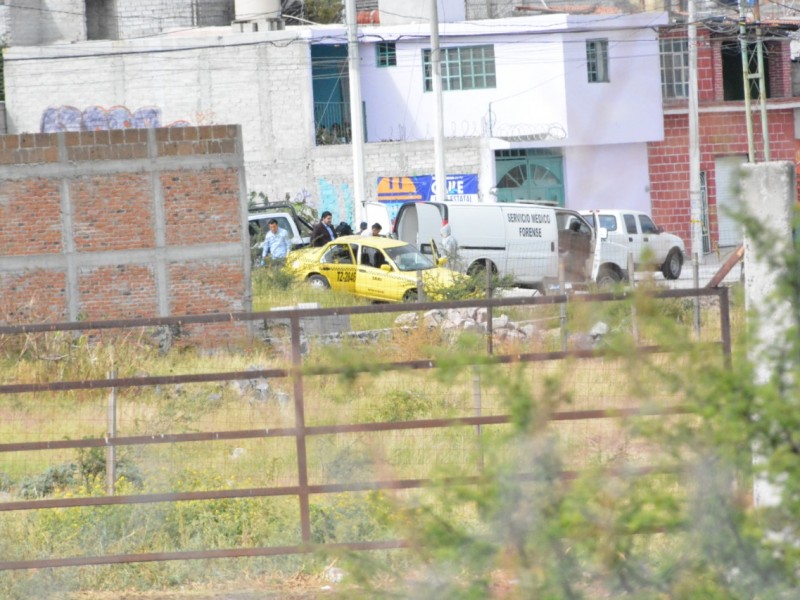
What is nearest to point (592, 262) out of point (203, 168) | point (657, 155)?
point (203, 168)

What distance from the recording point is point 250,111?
3453cm

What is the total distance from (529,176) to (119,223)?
18.0 meters

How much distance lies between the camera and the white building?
3372 cm

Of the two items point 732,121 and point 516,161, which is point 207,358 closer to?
point 516,161

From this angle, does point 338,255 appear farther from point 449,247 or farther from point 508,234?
point 508,234

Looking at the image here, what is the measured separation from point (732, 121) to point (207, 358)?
25.4 meters

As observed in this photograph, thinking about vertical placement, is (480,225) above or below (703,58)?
below

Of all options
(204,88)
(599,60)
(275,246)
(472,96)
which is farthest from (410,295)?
(204,88)

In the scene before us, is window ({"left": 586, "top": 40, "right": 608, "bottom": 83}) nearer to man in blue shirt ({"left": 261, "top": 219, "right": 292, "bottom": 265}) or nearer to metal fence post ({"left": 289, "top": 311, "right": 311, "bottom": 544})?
metal fence post ({"left": 289, "top": 311, "right": 311, "bottom": 544})

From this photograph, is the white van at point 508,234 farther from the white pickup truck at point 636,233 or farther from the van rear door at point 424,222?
the white pickup truck at point 636,233

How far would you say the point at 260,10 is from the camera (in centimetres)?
3647

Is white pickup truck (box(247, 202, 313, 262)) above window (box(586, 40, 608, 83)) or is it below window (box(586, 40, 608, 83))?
below

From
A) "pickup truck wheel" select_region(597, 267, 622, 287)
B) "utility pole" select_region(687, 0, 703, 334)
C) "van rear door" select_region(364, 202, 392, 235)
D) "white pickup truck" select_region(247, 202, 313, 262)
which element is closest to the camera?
"pickup truck wheel" select_region(597, 267, 622, 287)

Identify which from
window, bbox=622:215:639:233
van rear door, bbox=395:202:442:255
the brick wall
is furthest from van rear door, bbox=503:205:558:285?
the brick wall
